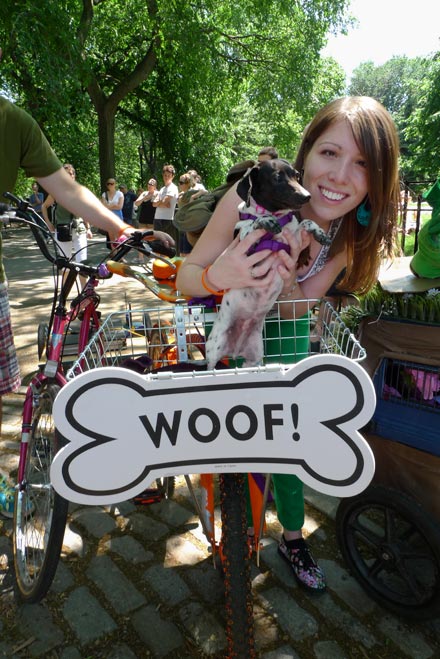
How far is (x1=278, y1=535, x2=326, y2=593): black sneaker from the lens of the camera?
6.81 feet

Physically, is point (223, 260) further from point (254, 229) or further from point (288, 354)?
point (288, 354)

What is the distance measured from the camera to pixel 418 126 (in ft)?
55.5

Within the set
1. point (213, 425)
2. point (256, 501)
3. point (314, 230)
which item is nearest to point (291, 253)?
point (314, 230)

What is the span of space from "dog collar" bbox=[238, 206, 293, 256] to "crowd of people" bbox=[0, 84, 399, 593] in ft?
0.06

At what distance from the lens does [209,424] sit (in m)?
1.25

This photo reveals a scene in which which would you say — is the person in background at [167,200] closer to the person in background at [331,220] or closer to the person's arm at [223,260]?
the person in background at [331,220]

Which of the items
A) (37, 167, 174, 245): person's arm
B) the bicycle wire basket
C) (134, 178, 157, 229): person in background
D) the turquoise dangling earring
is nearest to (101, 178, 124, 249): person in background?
(134, 178, 157, 229): person in background

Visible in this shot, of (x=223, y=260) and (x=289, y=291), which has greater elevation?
(x=223, y=260)

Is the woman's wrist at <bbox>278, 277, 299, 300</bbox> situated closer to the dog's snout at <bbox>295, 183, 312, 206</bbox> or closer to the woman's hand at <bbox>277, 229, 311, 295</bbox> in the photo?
the woman's hand at <bbox>277, 229, 311, 295</bbox>

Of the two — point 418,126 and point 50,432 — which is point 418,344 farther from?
point 418,126

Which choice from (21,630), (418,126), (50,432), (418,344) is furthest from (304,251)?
(418,126)

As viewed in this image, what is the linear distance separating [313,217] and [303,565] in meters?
1.52

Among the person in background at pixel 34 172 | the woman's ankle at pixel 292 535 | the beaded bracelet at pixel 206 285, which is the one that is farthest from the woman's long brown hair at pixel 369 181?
the woman's ankle at pixel 292 535

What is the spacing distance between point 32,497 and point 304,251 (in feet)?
5.64
